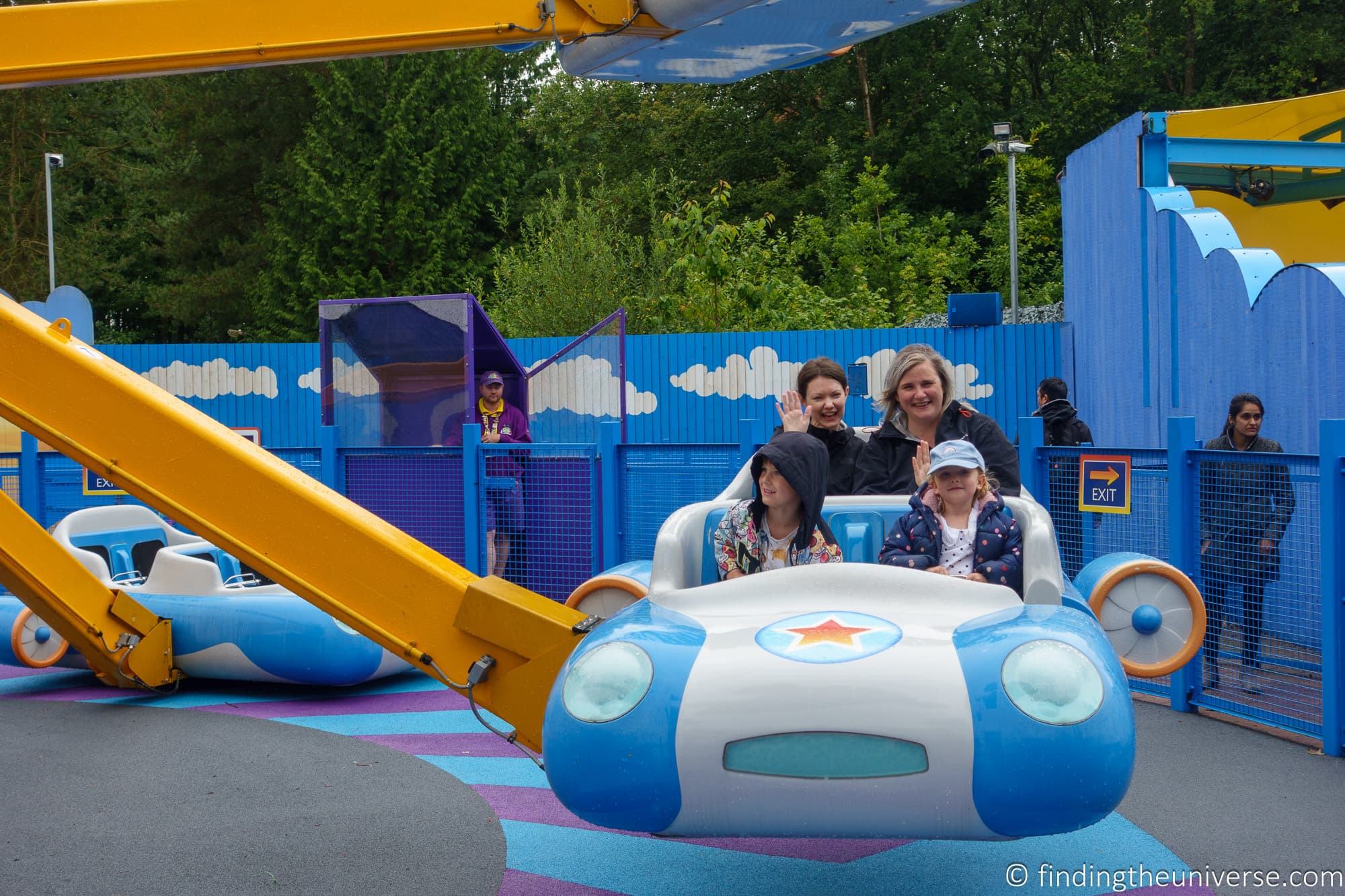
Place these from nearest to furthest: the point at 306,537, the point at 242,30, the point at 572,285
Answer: the point at 306,537 → the point at 242,30 → the point at 572,285

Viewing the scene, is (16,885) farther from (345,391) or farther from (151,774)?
(345,391)

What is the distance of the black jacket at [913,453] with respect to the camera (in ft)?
16.7

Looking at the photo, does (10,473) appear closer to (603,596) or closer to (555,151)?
(603,596)

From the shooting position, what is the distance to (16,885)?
4.29 m

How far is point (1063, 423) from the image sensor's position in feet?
31.6

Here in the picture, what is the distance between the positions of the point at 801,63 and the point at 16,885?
13.8ft

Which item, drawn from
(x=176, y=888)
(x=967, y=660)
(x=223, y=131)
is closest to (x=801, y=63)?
(x=967, y=660)

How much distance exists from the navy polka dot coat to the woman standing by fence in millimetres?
2488

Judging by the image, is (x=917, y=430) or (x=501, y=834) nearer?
(x=501, y=834)

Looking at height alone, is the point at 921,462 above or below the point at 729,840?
above

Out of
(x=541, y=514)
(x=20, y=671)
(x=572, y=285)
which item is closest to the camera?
(x=20, y=671)

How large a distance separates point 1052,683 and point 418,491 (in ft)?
23.5

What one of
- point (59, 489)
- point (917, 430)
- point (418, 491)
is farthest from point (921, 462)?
point (59, 489)

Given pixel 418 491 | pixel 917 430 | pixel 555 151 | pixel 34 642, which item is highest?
pixel 555 151
